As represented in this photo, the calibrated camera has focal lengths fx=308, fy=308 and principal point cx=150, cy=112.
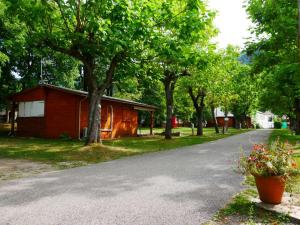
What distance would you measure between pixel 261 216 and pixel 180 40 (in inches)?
465

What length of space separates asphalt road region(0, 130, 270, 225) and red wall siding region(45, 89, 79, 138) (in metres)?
15.1

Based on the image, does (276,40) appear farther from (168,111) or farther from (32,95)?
(32,95)

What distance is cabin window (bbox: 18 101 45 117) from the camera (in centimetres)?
2622

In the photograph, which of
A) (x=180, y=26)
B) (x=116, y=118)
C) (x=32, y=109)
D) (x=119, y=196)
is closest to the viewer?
(x=119, y=196)

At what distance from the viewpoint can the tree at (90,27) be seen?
13.5 meters

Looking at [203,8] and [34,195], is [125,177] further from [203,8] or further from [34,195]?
[203,8]

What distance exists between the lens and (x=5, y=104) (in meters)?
38.1

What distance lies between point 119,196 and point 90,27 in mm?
9198

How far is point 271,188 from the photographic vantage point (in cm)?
589

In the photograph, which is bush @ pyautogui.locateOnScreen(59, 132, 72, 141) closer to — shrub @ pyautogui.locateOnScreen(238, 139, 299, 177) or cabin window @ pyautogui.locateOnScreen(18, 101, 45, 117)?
cabin window @ pyautogui.locateOnScreen(18, 101, 45, 117)

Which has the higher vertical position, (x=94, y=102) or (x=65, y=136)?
(x=94, y=102)

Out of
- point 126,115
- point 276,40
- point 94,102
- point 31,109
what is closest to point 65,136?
point 31,109

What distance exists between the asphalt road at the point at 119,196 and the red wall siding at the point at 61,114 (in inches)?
594

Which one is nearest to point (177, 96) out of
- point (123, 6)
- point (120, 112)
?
point (120, 112)
